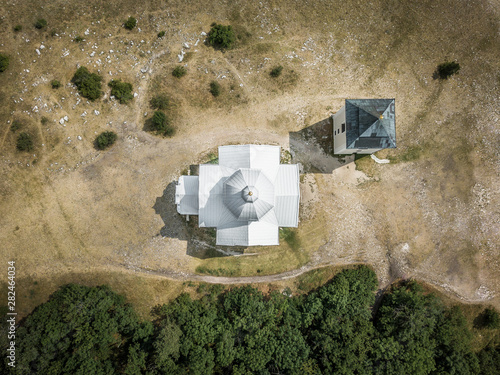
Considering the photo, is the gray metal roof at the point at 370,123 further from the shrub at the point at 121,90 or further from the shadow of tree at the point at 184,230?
the shrub at the point at 121,90

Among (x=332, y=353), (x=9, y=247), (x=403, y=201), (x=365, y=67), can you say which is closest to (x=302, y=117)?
(x=365, y=67)

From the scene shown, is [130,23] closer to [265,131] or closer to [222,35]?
[222,35]

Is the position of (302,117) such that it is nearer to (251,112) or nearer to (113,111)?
(251,112)

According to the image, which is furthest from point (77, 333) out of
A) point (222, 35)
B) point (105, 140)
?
point (222, 35)

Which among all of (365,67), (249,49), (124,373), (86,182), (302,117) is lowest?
(124,373)

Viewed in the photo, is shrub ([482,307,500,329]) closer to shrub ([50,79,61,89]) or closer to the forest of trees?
the forest of trees

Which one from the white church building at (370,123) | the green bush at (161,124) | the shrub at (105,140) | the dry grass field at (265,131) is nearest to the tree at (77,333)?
the dry grass field at (265,131)

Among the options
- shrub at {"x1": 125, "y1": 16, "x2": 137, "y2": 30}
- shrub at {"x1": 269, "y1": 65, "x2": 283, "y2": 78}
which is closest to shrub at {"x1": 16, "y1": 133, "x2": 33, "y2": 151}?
shrub at {"x1": 125, "y1": 16, "x2": 137, "y2": 30}
